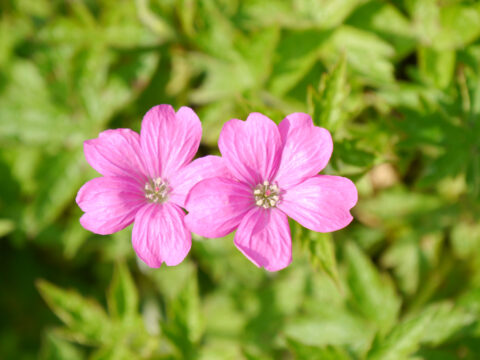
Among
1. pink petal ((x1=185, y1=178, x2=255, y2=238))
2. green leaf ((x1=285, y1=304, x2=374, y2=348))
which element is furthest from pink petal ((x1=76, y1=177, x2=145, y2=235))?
green leaf ((x1=285, y1=304, x2=374, y2=348))

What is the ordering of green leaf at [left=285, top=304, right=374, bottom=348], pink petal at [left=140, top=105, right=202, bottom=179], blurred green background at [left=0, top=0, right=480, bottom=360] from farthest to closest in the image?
green leaf at [left=285, top=304, right=374, bottom=348] < blurred green background at [left=0, top=0, right=480, bottom=360] < pink petal at [left=140, top=105, right=202, bottom=179]

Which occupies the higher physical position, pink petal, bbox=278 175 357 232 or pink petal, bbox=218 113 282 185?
pink petal, bbox=218 113 282 185

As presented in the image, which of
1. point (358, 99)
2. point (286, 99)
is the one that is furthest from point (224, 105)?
point (358, 99)

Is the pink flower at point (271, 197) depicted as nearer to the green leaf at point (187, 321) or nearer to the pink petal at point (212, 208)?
the pink petal at point (212, 208)

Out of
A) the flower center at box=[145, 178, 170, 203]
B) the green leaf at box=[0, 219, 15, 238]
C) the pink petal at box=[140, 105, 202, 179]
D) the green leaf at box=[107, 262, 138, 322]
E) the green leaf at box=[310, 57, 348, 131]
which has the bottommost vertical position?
the green leaf at box=[107, 262, 138, 322]

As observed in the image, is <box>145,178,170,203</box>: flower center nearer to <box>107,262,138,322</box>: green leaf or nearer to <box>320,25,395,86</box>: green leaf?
<box>107,262,138,322</box>: green leaf

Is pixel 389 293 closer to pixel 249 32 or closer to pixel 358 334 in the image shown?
pixel 358 334
